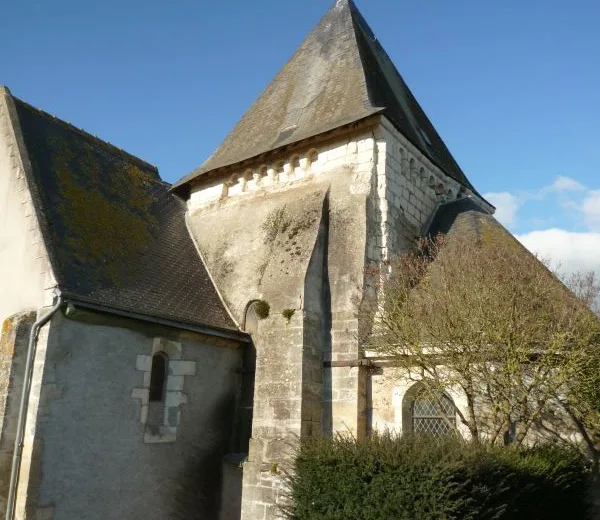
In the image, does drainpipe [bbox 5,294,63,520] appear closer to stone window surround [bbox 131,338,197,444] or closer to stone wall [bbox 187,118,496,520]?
stone window surround [bbox 131,338,197,444]

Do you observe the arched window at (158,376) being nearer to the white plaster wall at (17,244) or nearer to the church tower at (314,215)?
the church tower at (314,215)

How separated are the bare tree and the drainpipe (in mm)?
4741

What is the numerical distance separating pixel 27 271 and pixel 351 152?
610 cm

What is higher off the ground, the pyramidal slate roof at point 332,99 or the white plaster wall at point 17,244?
the pyramidal slate roof at point 332,99

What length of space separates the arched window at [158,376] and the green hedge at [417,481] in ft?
11.4

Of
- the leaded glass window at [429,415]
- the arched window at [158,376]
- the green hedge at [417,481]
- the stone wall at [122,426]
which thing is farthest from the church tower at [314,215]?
the green hedge at [417,481]

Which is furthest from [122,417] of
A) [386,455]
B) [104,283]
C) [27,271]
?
[386,455]

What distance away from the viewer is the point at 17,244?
356 inches

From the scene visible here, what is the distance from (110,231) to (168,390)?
3095mm

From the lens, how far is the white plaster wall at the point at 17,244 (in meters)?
8.49

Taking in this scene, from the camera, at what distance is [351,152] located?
11.0 m

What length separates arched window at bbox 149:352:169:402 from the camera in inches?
359

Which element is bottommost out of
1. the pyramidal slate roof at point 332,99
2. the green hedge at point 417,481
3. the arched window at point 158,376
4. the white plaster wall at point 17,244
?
the green hedge at point 417,481

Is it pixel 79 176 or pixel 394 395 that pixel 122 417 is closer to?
pixel 394 395
